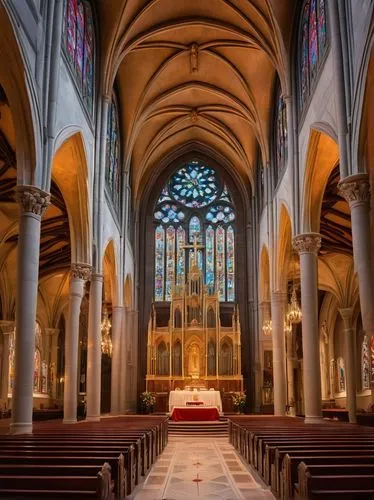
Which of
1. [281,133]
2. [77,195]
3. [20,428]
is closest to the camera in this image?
[20,428]

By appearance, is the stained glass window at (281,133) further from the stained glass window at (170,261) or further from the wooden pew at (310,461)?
the wooden pew at (310,461)

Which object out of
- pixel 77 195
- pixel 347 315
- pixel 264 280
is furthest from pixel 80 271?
pixel 347 315

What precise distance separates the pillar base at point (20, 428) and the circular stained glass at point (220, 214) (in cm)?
2671

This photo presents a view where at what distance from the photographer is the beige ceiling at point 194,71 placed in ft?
79.4

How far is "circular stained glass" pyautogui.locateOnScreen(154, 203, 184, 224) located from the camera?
1553 inches

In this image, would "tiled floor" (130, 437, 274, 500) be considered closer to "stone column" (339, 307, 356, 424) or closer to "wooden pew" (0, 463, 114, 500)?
"wooden pew" (0, 463, 114, 500)

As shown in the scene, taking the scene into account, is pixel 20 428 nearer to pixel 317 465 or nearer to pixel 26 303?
pixel 26 303

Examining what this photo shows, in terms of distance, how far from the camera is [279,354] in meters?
27.9

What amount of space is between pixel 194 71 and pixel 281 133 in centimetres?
664

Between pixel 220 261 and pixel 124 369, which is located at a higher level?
pixel 220 261

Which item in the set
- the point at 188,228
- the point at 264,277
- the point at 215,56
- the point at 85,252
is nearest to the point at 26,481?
→ the point at 85,252

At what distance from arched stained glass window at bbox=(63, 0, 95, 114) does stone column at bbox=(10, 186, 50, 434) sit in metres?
5.69

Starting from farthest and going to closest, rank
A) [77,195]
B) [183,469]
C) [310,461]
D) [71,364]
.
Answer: [77,195]
[71,364]
[183,469]
[310,461]

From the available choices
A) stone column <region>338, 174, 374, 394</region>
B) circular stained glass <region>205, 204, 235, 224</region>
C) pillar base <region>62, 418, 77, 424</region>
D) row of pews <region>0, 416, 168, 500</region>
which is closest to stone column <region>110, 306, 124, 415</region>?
pillar base <region>62, 418, 77, 424</region>
